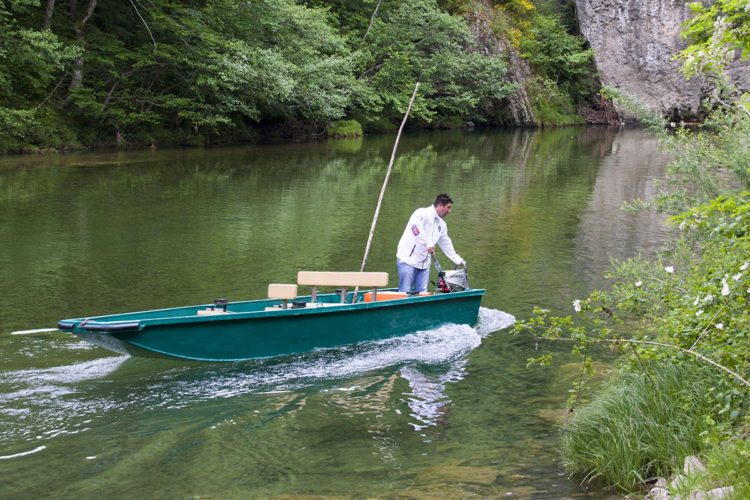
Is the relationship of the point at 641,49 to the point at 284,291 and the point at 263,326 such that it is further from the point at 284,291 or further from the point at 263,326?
the point at 263,326

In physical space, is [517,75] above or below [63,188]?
above

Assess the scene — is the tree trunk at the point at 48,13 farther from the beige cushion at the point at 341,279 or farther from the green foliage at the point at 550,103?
the green foliage at the point at 550,103

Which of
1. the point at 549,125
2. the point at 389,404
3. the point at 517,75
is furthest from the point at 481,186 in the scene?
the point at 549,125

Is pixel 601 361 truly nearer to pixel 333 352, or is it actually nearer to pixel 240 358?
pixel 333 352

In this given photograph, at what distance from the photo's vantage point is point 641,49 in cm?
5450

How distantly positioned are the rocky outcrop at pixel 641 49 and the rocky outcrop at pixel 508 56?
20.9 ft

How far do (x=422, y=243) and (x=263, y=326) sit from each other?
2.64 meters

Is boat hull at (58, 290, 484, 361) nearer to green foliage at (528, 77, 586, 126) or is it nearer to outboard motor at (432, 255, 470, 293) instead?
outboard motor at (432, 255, 470, 293)

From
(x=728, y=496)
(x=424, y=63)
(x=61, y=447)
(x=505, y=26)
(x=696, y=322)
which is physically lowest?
(x=61, y=447)

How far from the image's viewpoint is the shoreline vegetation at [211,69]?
26.3m

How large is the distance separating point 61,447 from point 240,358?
2.26 meters

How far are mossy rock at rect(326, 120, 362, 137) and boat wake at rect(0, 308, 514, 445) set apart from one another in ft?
104

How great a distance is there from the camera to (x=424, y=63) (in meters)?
41.8

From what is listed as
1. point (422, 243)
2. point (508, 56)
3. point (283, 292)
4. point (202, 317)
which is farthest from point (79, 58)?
point (508, 56)
